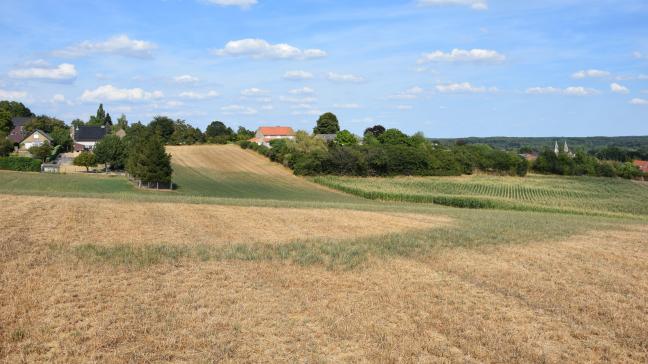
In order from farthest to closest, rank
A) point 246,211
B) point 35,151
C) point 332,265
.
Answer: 1. point 35,151
2. point 246,211
3. point 332,265

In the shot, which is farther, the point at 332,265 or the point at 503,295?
the point at 332,265

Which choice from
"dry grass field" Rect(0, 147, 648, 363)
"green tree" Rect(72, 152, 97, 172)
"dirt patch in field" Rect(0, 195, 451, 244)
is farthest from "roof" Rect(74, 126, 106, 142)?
"dry grass field" Rect(0, 147, 648, 363)

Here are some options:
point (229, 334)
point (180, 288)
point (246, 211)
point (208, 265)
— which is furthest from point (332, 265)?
point (246, 211)

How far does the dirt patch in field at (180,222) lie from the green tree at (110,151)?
2031 inches

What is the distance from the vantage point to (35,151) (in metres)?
93.0

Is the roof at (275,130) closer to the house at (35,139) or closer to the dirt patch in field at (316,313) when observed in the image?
the house at (35,139)

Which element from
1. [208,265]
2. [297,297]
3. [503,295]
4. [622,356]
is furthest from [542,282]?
[208,265]

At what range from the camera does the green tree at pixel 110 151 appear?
83.6 m

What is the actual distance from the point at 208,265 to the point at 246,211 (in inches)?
703

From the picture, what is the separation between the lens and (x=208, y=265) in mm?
17531

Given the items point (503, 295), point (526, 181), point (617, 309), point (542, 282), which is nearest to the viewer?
point (617, 309)

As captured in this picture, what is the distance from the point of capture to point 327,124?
572ft

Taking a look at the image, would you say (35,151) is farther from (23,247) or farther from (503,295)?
(503,295)

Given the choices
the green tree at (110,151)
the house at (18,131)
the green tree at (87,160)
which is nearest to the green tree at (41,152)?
the green tree at (87,160)
